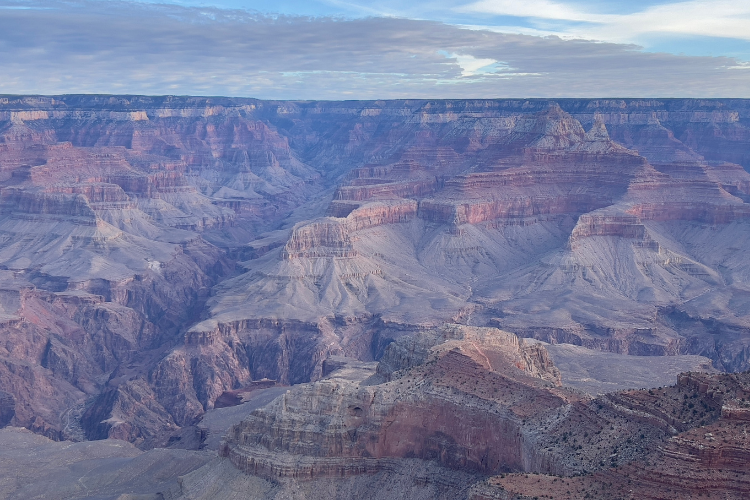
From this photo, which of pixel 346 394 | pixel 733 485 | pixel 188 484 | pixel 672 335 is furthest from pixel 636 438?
pixel 672 335

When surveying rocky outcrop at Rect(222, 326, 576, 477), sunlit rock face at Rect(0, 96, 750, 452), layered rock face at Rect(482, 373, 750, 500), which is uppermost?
layered rock face at Rect(482, 373, 750, 500)

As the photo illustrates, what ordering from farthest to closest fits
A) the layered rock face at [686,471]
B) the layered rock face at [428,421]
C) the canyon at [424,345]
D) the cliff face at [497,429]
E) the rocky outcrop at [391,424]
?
the rocky outcrop at [391,424]
the layered rock face at [428,421]
the canyon at [424,345]
the cliff face at [497,429]
the layered rock face at [686,471]

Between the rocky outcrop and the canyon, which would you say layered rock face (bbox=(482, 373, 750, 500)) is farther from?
the rocky outcrop

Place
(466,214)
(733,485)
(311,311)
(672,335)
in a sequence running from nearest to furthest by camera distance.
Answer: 1. (733,485)
2. (672,335)
3. (311,311)
4. (466,214)

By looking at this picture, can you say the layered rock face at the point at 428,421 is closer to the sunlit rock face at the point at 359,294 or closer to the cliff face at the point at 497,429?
the cliff face at the point at 497,429

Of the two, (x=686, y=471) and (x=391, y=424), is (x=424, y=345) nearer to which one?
(x=391, y=424)

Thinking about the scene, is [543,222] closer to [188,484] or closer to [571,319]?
[571,319]

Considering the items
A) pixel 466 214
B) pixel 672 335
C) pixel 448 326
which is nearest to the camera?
pixel 448 326

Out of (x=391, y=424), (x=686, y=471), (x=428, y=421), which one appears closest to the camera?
(x=686, y=471)

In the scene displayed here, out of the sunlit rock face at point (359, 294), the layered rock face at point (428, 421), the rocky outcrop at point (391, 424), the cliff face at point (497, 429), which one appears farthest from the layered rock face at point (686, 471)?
the sunlit rock face at point (359, 294)

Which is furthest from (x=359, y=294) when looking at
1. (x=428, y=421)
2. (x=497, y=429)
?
(x=497, y=429)

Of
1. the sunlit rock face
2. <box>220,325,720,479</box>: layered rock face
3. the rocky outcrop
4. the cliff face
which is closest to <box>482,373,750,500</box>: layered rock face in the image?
the cliff face
